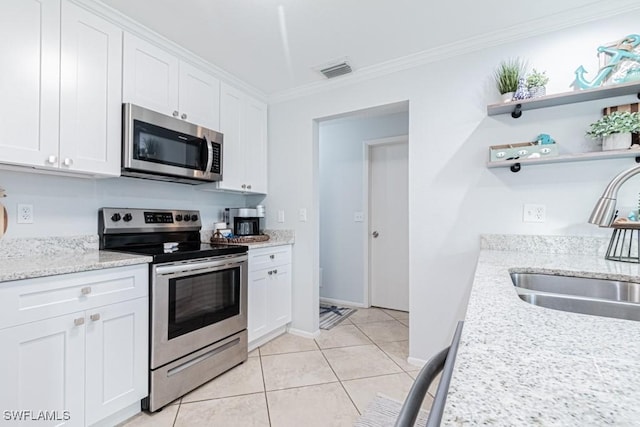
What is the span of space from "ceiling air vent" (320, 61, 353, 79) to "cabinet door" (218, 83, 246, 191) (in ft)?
2.63

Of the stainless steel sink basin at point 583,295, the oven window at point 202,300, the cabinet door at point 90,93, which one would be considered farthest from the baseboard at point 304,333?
the cabinet door at point 90,93

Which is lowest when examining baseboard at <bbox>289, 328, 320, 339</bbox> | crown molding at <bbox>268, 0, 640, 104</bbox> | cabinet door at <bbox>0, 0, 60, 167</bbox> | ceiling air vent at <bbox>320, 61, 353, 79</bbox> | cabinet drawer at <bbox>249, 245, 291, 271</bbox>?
baseboard at <bbox>289, 328, 320, 339</bbox>

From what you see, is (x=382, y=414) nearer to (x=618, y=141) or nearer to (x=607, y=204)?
(x=607, y=204)

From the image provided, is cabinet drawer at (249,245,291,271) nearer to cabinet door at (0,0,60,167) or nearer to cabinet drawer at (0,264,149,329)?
cabinet drawer at (0,264,149,329)

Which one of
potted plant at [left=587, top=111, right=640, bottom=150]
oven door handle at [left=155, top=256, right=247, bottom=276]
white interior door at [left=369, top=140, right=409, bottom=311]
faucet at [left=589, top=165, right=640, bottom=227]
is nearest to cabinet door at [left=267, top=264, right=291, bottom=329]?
oven door handle at [left=155, top=256, right=247, bottom=276]

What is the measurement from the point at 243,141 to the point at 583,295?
8.39 feet

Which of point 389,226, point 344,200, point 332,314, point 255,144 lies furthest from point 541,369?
point 344,200

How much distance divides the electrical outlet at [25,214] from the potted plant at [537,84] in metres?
3.02

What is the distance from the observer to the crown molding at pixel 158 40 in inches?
68.1

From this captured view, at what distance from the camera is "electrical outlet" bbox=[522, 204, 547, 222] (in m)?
1.89

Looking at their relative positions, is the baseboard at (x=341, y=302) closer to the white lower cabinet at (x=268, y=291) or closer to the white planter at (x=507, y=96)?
the white lower cabinet at (x=268, y=291)

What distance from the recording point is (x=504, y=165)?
1.94m

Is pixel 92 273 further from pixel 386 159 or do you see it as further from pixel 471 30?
pixel 386 159

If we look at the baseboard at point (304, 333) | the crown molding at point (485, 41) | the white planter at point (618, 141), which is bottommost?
the baseboard at point (304, 333)
